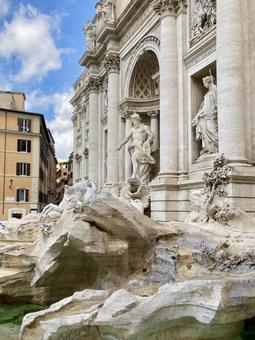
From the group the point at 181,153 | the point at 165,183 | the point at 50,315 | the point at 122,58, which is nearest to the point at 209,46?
the point at 181,153

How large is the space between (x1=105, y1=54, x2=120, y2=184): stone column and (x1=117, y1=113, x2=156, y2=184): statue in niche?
343cm

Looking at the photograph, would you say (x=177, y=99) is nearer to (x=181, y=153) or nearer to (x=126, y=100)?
(x=181, y=153)

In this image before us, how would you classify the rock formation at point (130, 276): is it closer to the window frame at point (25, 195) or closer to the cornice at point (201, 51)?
the cornice at point (201, 51)

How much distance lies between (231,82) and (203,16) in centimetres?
346

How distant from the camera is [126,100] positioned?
18203mm

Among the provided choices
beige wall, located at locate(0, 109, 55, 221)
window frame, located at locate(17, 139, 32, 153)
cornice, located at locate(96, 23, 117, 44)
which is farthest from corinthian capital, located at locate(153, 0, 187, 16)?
window frame, located at locate(17, 139, 32, 153)

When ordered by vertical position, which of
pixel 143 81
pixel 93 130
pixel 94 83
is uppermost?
pixel 94 83

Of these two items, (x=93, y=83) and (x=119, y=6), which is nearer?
(x=119, y=6)

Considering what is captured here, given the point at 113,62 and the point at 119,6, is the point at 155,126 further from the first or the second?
the point at 119,6

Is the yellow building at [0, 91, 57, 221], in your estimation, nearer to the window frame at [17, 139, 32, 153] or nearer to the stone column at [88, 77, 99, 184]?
the window frame at [17, 139, 32, 153]

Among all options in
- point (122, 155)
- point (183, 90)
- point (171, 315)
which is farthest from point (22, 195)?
point (171, 315)

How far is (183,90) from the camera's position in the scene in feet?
43.4

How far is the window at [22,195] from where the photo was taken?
1288 inches

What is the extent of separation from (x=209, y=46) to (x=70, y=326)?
384 inches
